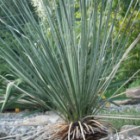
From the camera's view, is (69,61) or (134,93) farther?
(134,93)

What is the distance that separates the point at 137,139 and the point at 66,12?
2441mm

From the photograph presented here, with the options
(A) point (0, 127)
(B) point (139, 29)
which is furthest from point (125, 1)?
(A) point (0, 127)

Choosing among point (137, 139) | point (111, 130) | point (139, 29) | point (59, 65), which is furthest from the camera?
point (139, 29)

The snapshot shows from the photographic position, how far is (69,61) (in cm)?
223

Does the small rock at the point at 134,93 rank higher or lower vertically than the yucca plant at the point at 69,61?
higher

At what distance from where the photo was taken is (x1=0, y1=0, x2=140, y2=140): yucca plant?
2207mm

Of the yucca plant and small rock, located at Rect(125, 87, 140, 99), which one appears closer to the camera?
the yucca plant

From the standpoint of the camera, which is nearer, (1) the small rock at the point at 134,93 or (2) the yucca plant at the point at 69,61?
(2) the yucca plant at the point at 69,61

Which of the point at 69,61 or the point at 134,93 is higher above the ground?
the point at 134,93

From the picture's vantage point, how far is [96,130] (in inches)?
91.0

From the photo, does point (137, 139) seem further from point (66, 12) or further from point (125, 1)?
point (125, 1)

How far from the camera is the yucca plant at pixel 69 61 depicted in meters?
2.21

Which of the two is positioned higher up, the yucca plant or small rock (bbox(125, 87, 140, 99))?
small rock (bbox(125, 87, 140, 99))

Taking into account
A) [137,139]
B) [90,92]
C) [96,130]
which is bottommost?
[96,130]
